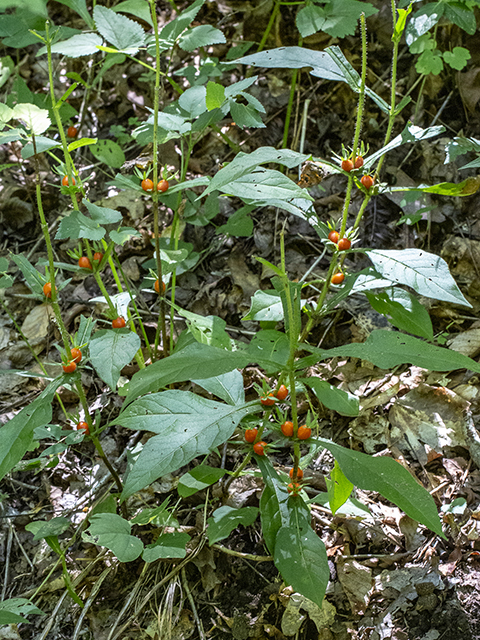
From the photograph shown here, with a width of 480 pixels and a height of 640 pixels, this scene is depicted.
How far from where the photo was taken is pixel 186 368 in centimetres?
109

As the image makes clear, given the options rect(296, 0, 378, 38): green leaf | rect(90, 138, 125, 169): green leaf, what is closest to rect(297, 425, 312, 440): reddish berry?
rect(296, 0, 378, 38): green leaf

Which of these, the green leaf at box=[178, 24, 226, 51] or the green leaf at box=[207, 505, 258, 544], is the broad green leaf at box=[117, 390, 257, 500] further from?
the green leaf at box=[178, 24, 226, 51]

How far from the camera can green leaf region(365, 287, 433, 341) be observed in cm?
175

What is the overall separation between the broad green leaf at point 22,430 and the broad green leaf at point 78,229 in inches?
19.1

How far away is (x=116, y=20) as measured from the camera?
1.81 metres

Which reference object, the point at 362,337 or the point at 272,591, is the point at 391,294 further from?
the point at 272,591

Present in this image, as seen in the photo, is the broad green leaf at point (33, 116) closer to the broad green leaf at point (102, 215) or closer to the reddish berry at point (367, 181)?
the broad green leaf at point (102, 215)

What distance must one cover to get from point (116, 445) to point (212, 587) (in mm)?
792

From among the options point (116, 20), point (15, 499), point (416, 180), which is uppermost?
point (116, 20)

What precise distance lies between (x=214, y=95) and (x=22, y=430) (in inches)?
49.7

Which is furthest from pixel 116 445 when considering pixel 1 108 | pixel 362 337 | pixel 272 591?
pixel 1 108

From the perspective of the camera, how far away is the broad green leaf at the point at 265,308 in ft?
5.74

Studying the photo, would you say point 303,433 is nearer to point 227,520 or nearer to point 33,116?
point 227,520

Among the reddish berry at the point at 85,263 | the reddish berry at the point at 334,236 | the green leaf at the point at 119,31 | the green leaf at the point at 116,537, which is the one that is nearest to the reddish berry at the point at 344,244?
the reddish berry at the point at 334,236
